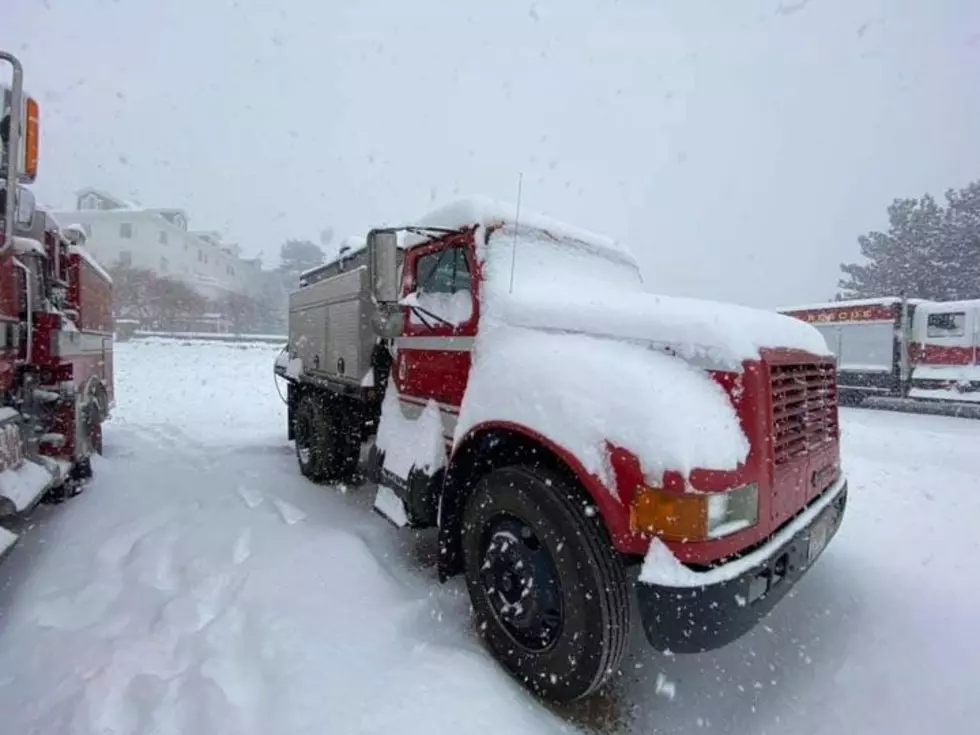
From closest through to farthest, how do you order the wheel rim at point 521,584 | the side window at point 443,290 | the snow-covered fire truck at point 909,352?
the wheel rim at point 521,584
the side window at point 443,290
the snow-covered fire truck at point 909,352

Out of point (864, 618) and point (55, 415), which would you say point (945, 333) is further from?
point (55, 415)

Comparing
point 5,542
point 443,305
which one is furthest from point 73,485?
point 443,305

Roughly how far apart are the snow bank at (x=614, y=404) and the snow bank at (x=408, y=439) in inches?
24.0

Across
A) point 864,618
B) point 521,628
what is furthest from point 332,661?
point 864,618

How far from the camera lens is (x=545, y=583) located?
7.84ft

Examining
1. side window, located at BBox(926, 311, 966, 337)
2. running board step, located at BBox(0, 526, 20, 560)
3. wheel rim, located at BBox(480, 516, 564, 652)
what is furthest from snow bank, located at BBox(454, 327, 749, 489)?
side window, located at BBox(926, 311, 966, 337)

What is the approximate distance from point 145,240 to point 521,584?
43039mm

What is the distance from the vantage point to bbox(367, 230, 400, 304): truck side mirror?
3.20 metres

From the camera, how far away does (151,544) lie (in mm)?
3609

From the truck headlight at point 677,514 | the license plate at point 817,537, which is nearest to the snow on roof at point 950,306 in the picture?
the license plate at point 817,537

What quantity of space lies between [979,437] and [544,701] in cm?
991

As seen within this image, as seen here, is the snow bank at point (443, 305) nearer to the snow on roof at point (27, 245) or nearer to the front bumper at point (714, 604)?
the front bumper at point (714, 604)

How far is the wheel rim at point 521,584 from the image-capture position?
2385mm

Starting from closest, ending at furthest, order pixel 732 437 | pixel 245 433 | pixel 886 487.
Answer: pixel 732 437, pixel 886 487, pixel 245 433
